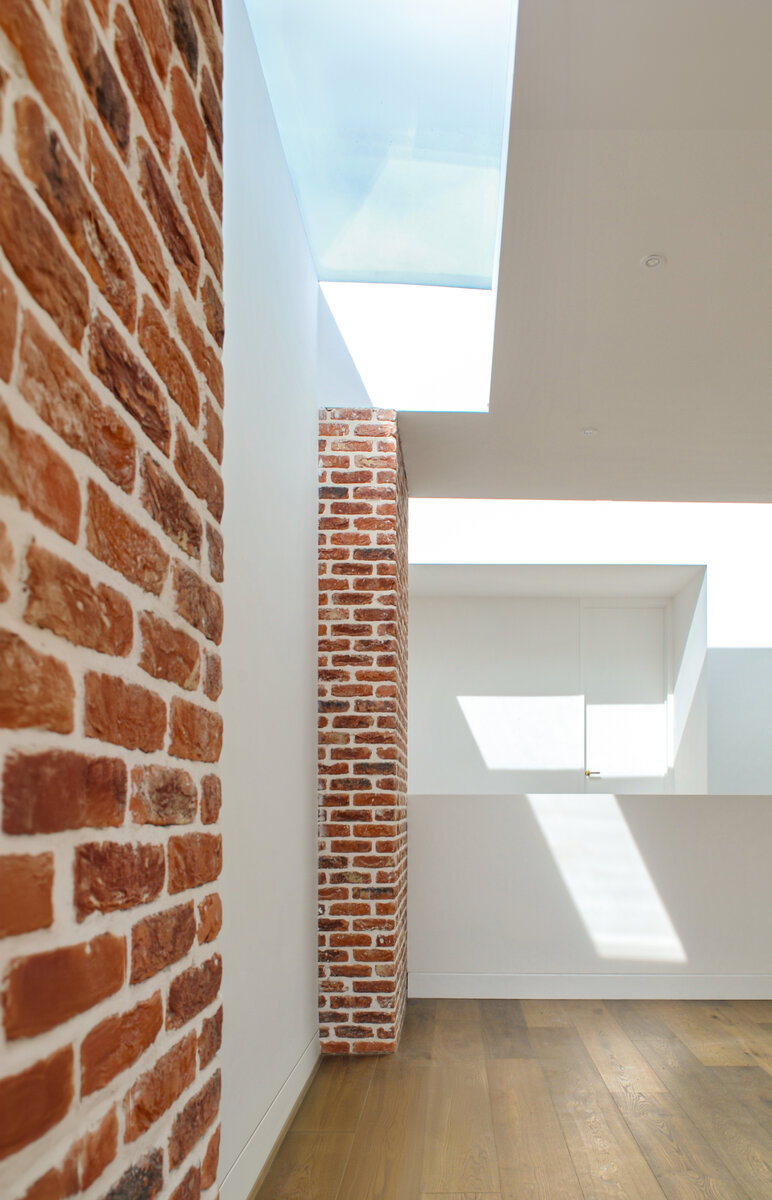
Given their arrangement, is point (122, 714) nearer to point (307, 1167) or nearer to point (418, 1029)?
point (307, 1167)

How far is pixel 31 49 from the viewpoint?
0.67m

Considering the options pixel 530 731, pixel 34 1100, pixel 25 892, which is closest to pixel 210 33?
pixel 25 892

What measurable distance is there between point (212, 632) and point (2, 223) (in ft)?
2.08

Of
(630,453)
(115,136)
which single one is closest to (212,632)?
(115,136)

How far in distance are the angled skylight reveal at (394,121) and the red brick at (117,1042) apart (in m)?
2.07

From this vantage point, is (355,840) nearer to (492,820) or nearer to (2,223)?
(492,820)

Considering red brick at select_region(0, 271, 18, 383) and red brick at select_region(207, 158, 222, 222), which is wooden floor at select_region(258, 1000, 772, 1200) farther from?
red brick at select_region(0, 271, 18, 383)

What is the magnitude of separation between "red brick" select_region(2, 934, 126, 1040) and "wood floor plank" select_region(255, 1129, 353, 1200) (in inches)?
84.3

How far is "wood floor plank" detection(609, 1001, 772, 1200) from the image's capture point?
2847mm

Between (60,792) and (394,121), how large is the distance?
267 centimetres

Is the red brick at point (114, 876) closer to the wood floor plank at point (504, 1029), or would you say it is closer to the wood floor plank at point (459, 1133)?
the wood floor plank at point (459, 1133)

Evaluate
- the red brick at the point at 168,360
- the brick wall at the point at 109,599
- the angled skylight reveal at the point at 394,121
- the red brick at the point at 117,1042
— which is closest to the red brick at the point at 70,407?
the brick wall at the point at 109,599

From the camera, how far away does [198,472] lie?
1131mm

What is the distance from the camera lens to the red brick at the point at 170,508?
944 mm
